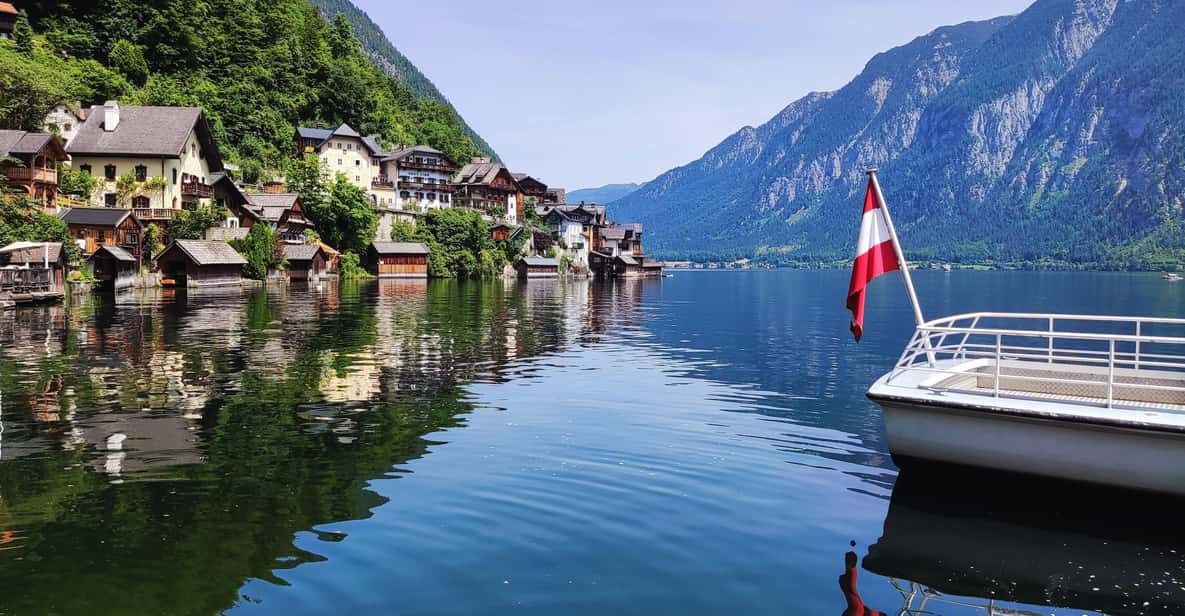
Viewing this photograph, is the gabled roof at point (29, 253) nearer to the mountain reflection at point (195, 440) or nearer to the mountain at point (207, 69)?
the mountain reflection at point (195, 440)

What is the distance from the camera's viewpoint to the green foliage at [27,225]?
56291 millimetres

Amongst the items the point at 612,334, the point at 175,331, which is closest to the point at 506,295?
the point at 612,334

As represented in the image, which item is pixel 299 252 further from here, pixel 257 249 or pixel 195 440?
pixel 195 440

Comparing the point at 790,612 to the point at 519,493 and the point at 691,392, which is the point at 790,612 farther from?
the point at 691,392

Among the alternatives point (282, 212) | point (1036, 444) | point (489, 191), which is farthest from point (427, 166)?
point (1036, 444)

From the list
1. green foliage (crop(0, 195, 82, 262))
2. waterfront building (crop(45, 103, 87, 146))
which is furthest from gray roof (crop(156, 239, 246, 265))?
green foliage (crop(0, 195, 82, 262))

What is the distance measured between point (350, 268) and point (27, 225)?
2063 inches

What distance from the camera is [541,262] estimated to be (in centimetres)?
13988

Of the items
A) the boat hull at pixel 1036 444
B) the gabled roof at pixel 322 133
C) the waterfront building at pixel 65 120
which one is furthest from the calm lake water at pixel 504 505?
the gabled roof at pixel 322 133

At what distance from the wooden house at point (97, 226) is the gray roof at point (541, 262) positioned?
230 feet

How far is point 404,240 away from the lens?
122 meters

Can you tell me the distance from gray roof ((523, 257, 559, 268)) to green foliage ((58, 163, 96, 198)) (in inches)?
2702

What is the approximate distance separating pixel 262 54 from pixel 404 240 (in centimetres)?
3902

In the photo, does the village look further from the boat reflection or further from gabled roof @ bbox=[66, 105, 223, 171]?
the boat reflection
